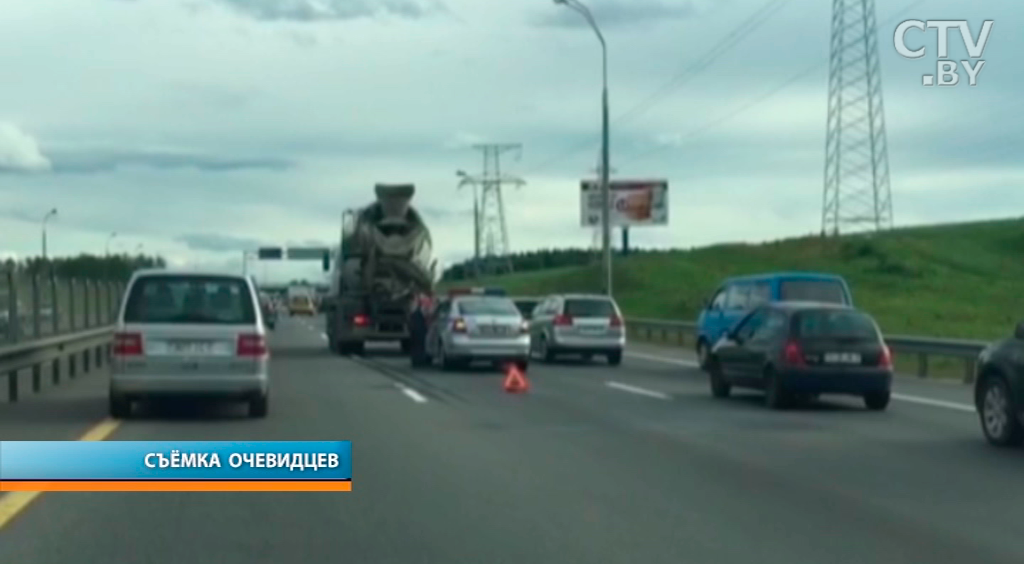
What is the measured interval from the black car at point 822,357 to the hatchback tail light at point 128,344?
8554mm

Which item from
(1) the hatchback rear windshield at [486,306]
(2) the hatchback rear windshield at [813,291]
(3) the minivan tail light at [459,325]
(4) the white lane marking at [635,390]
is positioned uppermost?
(2) the hatchback rear windshield at [813,291]

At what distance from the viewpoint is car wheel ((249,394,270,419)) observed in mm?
19938

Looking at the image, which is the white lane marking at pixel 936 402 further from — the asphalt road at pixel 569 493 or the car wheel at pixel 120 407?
the car wheel at pixel 120 407

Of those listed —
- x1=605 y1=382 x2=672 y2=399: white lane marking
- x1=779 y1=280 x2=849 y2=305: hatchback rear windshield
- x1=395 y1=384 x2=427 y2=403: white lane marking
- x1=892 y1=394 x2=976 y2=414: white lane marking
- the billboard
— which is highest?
the billboard

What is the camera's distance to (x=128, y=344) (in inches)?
755

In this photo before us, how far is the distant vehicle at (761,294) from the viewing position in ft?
105

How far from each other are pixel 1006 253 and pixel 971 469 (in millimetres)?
81657

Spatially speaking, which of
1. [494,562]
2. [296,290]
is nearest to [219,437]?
[494,562]

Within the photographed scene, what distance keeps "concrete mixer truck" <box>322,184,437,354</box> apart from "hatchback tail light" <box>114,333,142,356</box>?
21.9 m

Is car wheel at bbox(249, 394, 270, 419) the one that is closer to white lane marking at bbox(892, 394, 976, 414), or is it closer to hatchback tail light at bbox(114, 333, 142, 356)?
hatchback tail light at bbox(114, 333, 142, 356)

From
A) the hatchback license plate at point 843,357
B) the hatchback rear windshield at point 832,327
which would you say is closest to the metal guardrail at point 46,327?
the hatchback rear windshield at point 832,327

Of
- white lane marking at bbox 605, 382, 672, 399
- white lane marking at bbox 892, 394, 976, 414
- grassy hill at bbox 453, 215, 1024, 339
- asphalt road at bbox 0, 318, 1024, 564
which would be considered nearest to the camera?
asphalt road at bbox 0, 318, 1024, 564

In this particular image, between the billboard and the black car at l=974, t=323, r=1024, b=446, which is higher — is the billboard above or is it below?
above
